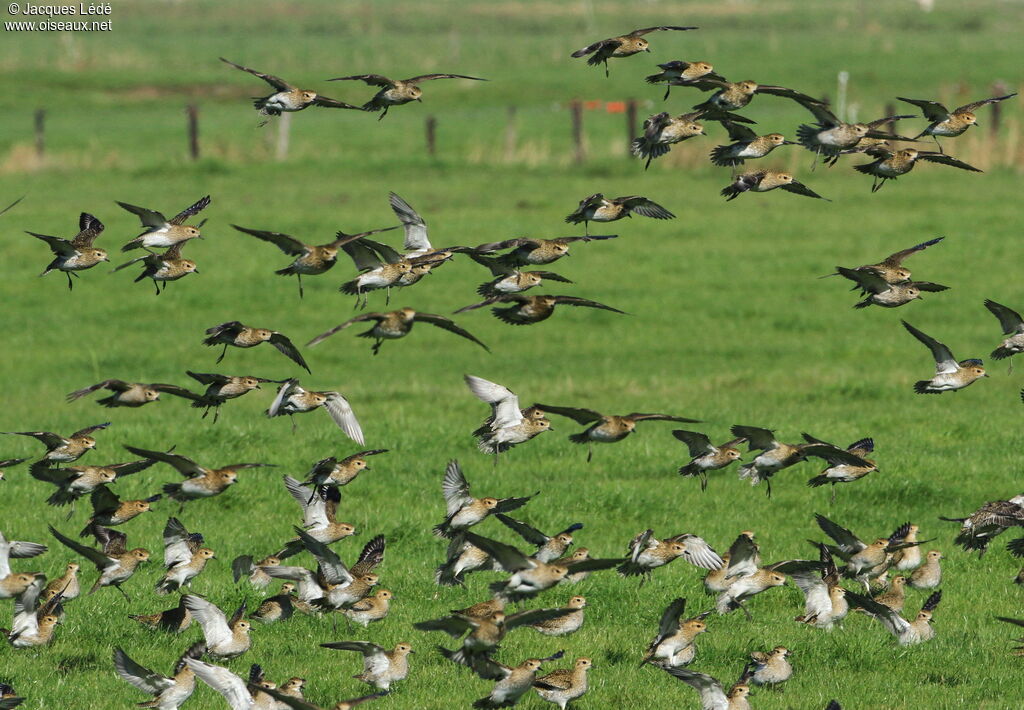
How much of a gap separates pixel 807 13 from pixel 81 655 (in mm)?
108154

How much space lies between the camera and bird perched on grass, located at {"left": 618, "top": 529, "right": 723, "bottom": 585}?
12609 millimetres

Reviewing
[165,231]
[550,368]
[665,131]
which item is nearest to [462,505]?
[165,231]

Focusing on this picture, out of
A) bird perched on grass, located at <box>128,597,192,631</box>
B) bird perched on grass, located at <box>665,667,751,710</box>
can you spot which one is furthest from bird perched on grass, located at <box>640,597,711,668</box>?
bird perched on grass, located at <box>128,597,192,631</box>

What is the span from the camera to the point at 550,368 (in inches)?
1041

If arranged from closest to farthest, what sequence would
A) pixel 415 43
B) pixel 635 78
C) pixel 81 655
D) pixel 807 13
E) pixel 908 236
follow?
pixel 81 655 → pixel 908 236 → pixel 635 78 → pixel 415 43 → pixel 807 13

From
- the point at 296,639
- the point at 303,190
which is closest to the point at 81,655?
the point at 296,639

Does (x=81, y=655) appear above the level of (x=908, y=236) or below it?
above

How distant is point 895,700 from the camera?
1171 cm

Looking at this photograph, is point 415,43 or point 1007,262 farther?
point 415,43

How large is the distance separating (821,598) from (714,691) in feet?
8.10

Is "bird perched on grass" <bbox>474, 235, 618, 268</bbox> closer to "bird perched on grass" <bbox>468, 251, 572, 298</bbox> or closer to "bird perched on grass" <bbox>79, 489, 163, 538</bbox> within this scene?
"bird perched on grass" <bbox>468, 251, 572, 298</bbox>

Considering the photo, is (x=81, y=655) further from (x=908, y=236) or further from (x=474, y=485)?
(x=908, y=236)

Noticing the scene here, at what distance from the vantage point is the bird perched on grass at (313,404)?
458 inches

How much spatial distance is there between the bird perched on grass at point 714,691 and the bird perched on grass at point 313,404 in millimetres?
3061
